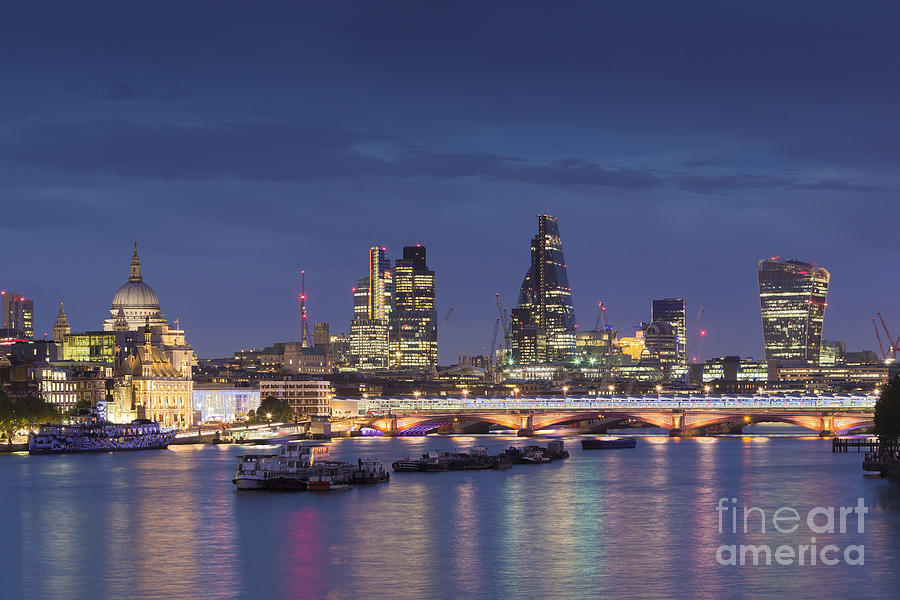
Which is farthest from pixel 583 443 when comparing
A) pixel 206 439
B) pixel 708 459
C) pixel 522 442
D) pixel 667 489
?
pixel 667 489

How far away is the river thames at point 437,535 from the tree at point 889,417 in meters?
3.53

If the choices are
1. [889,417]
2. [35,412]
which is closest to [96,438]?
[35,412]

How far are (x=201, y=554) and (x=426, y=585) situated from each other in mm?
13071

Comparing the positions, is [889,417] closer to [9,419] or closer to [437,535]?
[437,535]

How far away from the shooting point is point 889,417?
111 m

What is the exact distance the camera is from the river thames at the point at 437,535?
193ft

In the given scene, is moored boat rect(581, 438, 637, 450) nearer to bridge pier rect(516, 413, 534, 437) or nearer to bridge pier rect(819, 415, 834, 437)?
bridge pier rect(516, 413, 534, 437)

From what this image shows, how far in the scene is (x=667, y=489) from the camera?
99.1m

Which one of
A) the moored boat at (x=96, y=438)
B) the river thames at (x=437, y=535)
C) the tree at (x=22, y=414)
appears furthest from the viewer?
the tree at (x=22, y=414)

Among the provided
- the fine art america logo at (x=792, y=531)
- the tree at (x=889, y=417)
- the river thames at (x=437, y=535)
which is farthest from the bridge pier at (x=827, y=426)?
the fine art america logo at (x=792, y=531)

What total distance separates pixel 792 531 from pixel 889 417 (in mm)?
40727

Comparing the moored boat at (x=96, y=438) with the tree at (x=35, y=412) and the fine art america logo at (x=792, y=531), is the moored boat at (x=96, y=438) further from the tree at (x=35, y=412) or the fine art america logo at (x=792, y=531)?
the fine art america logo at (x=792, y=531)

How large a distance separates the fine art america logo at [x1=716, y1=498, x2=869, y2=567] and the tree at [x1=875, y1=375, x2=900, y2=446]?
22183 mm

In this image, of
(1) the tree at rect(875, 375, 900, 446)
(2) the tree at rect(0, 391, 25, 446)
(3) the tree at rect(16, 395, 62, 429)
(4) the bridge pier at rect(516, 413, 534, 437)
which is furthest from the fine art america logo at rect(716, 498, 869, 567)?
(4) the bridge pier at rect(516, 413, 534, 437)
